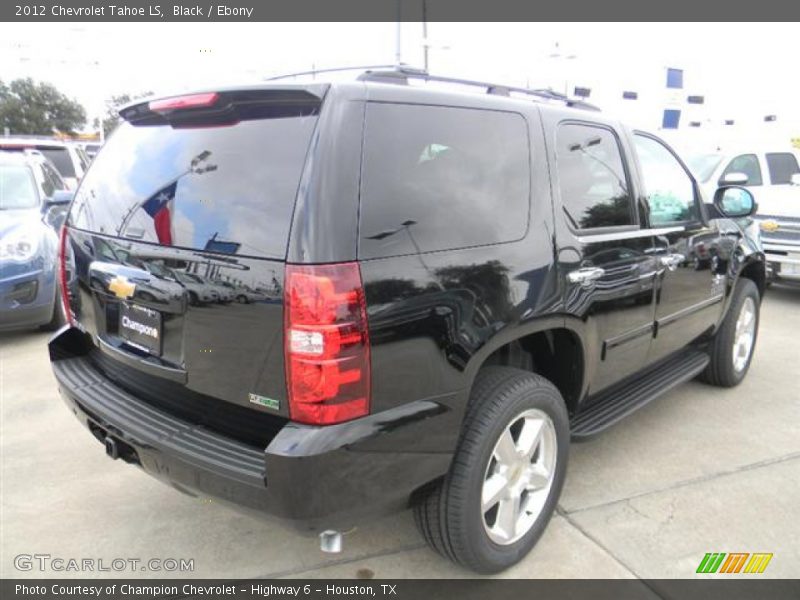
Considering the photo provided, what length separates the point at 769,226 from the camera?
767 centimetres

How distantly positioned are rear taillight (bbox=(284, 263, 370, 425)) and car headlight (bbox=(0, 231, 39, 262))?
480cm

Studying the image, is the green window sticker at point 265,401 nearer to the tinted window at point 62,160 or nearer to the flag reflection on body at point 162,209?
the flag reflection on body at point 162,209

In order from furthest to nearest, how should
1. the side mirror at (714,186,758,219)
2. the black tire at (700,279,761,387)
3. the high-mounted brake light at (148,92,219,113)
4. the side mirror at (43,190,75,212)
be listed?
the side mirror at (43,190,75,212) < the black tire at (700,279,761,387) < the side mirror at (714,186,758,219) < the high-mounted brake light at (148,92,219,113)

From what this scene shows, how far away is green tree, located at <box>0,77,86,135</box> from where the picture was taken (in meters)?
51.8

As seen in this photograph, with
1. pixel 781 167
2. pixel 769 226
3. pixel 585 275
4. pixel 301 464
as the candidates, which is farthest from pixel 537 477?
pixel 781 167

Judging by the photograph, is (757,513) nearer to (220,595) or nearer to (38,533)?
(220,595)

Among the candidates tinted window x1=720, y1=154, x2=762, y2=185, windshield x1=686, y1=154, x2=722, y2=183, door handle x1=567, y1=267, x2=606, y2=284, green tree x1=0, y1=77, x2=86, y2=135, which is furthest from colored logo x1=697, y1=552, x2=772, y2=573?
green tree x1=0, y1=77, x2=86, y2=135

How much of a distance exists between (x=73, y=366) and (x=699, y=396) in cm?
405

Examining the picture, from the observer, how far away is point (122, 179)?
2541 mm

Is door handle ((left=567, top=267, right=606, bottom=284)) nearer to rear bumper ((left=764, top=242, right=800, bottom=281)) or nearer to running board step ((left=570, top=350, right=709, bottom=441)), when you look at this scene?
running board step ((left=570, top=350, right=709, bottom=441))

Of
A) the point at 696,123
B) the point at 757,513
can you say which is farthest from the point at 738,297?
the point at 696,123
